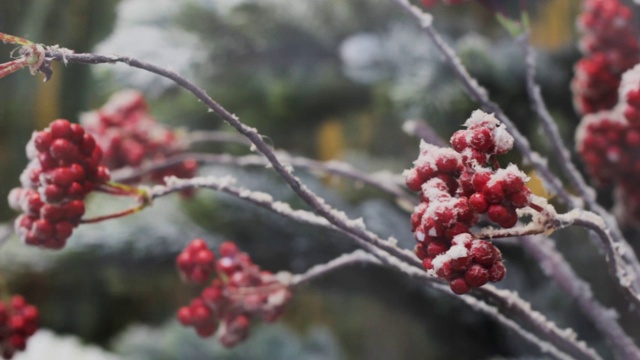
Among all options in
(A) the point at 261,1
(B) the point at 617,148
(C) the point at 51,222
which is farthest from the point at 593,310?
(A) the point at 261,1

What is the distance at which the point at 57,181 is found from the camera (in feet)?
0.71

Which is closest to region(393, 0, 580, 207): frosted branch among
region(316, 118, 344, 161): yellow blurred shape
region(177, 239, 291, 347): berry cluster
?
region(177, 239, 291, 347): berry cluster

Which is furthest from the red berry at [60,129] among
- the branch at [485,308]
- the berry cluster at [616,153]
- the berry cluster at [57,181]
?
the berry cluster at [616,153]

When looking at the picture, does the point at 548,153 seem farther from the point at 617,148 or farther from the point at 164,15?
the point at 164,15

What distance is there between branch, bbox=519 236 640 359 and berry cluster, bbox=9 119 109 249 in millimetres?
173

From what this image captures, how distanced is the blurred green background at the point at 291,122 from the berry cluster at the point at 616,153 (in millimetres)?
32

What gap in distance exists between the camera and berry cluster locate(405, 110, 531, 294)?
157 millimetres

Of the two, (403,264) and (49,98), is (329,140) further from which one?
(403,264)

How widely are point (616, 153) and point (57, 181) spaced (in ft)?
0.85

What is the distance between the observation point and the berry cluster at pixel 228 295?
287 mm

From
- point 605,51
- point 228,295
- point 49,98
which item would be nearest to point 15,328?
point 228,295

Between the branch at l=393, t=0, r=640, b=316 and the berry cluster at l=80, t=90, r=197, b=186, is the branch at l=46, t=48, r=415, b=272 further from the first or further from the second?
the berry cluster at l=80, t=90, r=197, b=186

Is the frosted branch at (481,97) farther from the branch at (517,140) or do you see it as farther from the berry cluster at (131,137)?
the berry cluster at (131,137)

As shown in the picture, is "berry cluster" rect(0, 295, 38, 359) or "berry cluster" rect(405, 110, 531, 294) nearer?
"berry cluster" rect(405, 110, 531, 294)
